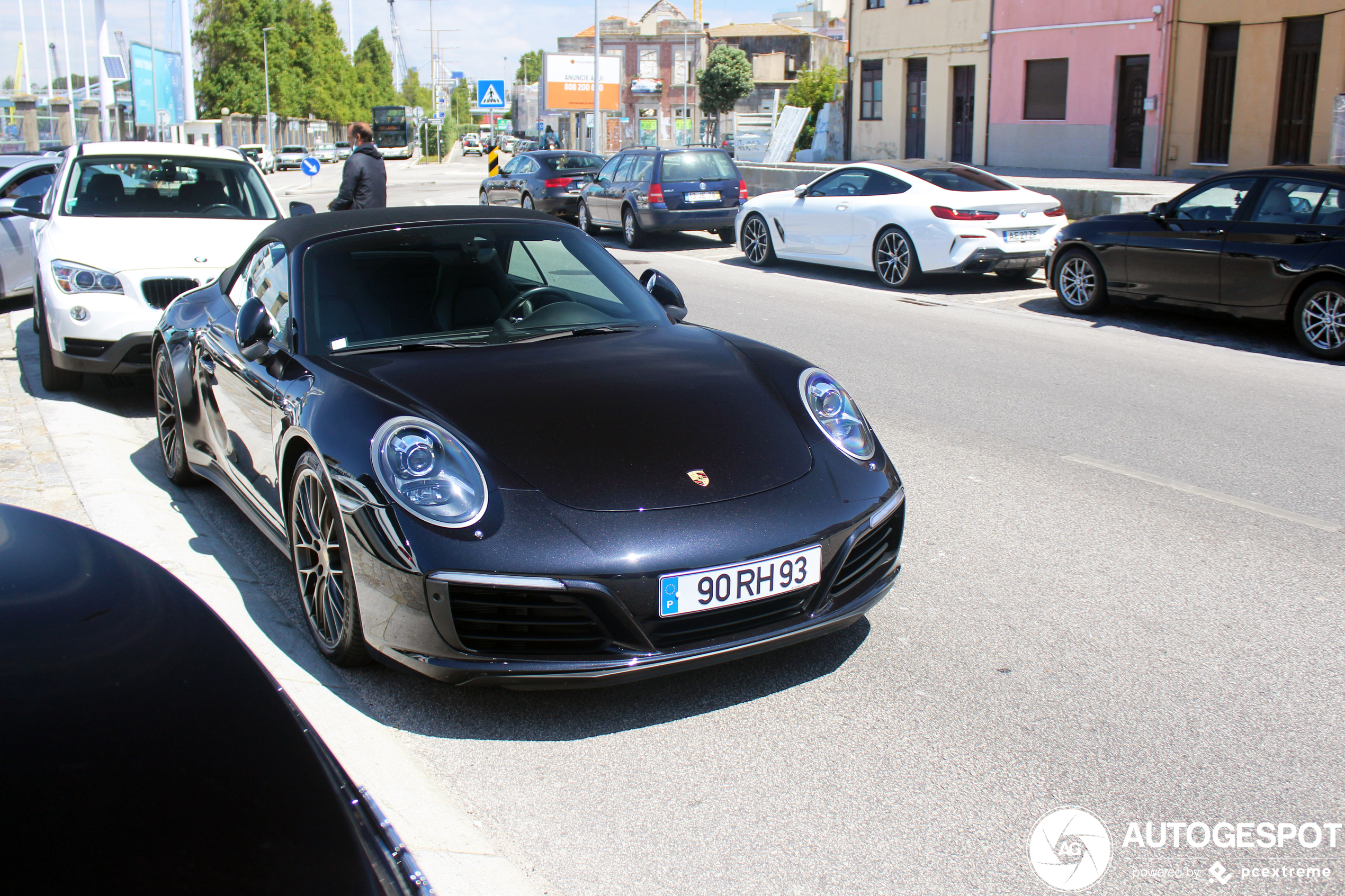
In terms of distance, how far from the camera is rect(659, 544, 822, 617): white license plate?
3020mm

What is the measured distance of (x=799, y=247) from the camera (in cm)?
1461

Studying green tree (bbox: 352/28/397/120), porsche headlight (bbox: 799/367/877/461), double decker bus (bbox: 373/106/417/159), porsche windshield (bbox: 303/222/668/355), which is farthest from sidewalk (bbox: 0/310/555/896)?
green tree (bbox: 352/28/397/120)

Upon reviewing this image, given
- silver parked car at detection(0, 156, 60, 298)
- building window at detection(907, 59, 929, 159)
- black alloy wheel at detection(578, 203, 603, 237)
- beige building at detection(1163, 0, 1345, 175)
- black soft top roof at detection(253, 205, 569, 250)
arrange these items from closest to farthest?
black soft top roof at detection(253, 205, 569, 250) → silver parked car at detection(0, 156, 60, 298) → black alloy wheel at detection(578, 203, 603, 237) → beige building at detection(1163, 0, 1345, 175) → building window at detection(907, 59, 929, 159)

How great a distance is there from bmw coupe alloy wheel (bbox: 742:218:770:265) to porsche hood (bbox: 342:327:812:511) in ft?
37.6

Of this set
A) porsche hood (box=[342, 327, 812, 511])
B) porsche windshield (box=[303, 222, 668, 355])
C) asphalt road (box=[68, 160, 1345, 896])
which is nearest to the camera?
asphalt road (box=[68, 160, 1345, 896])

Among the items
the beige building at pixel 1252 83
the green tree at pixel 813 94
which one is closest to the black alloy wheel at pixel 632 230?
the beige building at pixel 1252 83

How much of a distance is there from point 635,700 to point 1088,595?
1.80 meters

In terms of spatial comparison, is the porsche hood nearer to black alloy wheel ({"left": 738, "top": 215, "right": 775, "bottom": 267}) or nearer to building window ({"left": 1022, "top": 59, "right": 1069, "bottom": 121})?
black alloy wheel ({"left": 738, "top": 215, "right": 775, "bottom": 267})

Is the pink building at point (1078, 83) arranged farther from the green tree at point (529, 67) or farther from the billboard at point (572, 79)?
the green tree at point (529, 67)

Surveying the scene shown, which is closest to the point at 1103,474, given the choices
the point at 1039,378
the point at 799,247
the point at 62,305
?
the point at 1039,378

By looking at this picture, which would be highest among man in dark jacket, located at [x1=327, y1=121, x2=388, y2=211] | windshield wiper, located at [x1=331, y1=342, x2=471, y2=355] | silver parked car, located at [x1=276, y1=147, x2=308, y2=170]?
silver parked car, located at [x1=276, y1=147, x2=308, y2=170]

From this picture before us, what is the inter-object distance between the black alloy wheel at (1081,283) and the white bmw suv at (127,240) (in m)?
7.42

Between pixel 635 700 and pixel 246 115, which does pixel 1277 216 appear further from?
pixel 246 115

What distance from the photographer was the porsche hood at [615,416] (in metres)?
3.23
